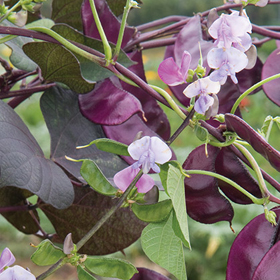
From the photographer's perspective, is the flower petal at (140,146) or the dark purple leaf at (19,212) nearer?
the flower petal at (140,146)

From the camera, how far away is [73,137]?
0.38 meters

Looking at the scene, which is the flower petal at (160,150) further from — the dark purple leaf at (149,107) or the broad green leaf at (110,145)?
the dark purple leaf at (149,107)

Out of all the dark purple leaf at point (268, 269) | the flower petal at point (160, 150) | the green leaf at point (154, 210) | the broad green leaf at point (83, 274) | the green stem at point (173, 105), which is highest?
the flower petal at point (160, 150)

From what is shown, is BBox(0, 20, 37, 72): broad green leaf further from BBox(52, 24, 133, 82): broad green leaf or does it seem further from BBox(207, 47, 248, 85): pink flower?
BBox(207, 47, 248, 85): pink flower

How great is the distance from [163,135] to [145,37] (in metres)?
0.09

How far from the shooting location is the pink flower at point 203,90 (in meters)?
0.26

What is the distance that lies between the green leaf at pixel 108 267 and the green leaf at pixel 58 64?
0.13 metres

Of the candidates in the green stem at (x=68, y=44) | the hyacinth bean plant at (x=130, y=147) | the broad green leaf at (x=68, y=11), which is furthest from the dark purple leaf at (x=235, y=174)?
the broad green leaf at (x=68, y=11)

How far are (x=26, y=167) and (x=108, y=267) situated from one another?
0.08m

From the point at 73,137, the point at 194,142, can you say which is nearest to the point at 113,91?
the point at 73,137

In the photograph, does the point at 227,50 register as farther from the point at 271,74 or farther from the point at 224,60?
the point at 271,74

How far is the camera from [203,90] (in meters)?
0.26

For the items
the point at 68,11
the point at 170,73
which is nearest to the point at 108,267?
the point at 170,73

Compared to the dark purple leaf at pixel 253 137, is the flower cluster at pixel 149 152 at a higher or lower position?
higher
